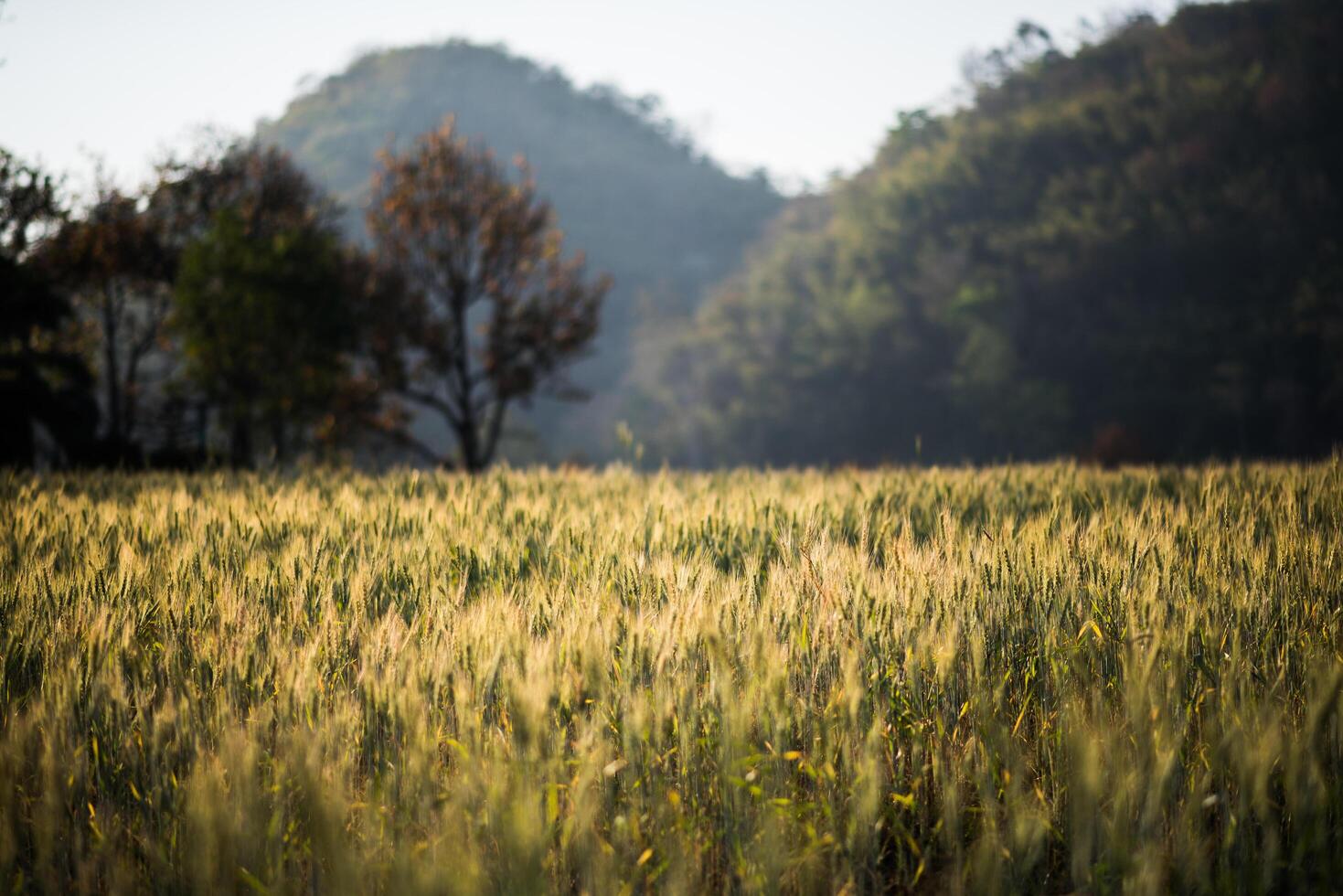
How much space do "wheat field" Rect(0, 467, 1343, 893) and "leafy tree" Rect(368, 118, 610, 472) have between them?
62.4ft

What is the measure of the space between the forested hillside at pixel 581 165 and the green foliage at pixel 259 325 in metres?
68.2

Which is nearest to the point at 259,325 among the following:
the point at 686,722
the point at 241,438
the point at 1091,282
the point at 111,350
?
the point at 241,438

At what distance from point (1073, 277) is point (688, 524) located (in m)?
58.2

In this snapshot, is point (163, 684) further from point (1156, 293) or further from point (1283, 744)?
point (1156, 293)

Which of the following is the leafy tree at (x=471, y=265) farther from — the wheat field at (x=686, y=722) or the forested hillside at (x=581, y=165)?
the forested hillside at (x=581, y=165)

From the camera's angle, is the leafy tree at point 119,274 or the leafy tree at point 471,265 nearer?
the leafy tree at point 471,265

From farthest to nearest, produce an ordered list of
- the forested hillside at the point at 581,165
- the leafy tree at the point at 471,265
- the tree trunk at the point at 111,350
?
the forested hillside at the point at 581,165 < the tree trunk at the point at 111,350 < the leafy tree at the point at 471,265

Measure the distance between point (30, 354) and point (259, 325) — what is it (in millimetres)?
7772

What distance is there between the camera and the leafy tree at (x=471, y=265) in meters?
21.4

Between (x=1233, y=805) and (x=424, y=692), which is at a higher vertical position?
(x=424, y=692)

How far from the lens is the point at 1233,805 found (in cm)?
156

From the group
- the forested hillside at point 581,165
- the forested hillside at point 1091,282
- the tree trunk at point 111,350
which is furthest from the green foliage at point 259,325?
the forested hillside at point 581,165

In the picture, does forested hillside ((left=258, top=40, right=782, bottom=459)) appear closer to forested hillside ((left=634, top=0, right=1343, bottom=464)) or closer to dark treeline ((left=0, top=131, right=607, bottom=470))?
forested hillside ((left=634, top=0, right=1343, bottom=464))

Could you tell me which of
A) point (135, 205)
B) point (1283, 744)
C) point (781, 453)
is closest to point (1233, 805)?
point (1283, 744)
